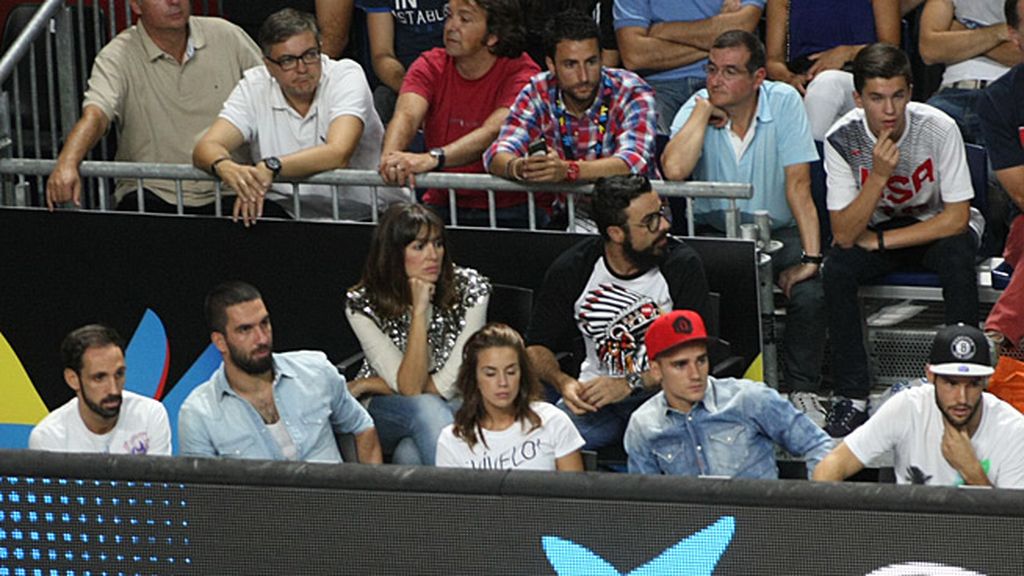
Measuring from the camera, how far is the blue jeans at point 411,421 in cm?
731

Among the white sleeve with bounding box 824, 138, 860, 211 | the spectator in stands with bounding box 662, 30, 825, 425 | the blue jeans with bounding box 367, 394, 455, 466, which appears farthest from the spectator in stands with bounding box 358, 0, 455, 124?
the blue jeans with bounding box 367, 394, 455, 466

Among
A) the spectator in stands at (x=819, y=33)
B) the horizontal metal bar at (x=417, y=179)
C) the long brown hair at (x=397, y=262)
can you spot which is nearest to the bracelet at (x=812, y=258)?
the horizontal metal bar at (x=417, y=179)

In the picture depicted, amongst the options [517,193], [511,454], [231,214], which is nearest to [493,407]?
[511,454]

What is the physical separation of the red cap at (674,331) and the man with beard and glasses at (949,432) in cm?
69

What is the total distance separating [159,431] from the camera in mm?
7102

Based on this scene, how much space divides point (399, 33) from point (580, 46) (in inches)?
76.6

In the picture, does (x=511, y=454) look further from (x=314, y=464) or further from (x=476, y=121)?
(x=314, y=464)

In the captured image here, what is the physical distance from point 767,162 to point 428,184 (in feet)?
5.14

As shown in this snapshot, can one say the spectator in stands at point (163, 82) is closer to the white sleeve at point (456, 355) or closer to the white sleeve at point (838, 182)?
the white sleeve at point (456, 355)

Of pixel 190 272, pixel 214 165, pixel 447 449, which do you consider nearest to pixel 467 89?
pixel 214 165

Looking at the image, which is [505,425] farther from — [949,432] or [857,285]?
[857,285]

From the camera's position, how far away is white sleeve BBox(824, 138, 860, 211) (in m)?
8.12

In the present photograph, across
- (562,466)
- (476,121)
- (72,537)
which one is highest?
(476,121)

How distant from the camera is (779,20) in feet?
31.1
